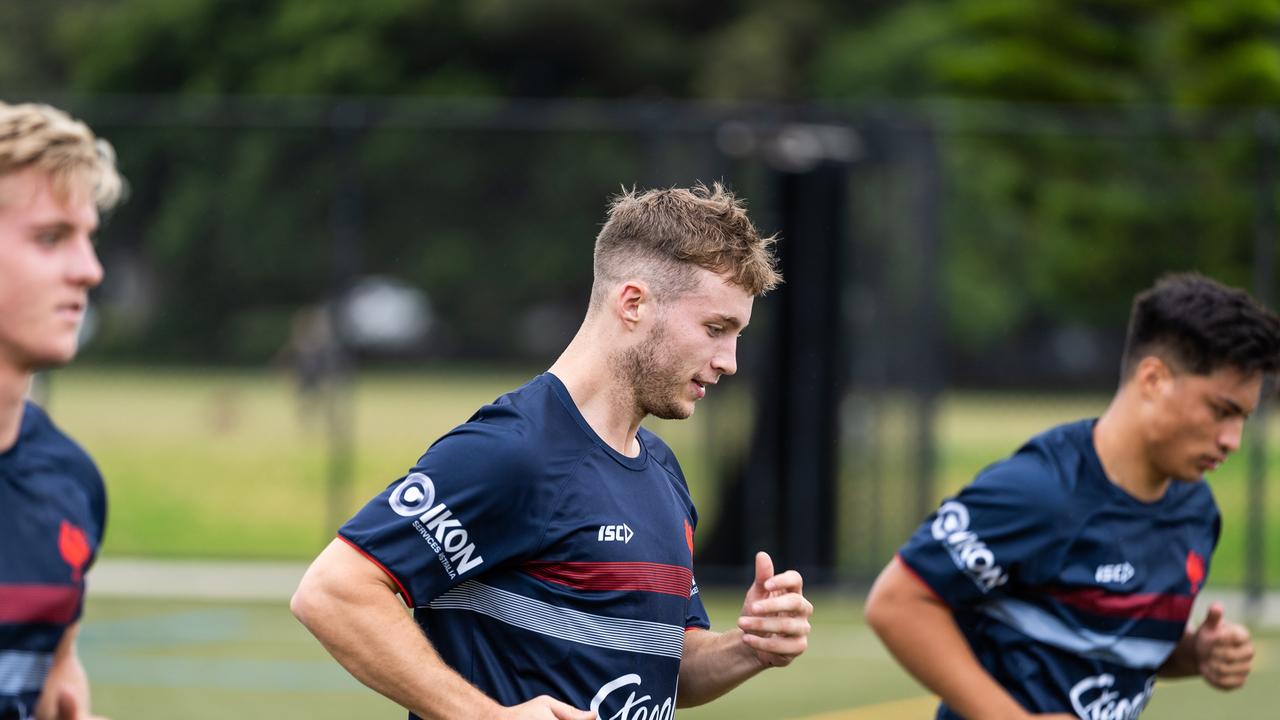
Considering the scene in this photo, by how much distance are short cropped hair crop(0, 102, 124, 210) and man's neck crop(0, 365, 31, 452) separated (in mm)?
341

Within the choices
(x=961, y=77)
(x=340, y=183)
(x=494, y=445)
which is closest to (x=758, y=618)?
(x=494, y=445)

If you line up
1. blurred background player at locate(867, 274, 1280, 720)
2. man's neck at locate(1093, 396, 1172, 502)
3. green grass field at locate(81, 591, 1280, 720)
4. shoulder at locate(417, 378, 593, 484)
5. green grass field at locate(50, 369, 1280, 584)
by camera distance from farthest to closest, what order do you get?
green grass field at locate(50, 369, 1280, 584) → green grass field at locate(81, 591, 1280, 720) → man's neck at locate(1093, 396, 1172, 502) → blurred background player at locate(867, 274, 1280, 720) → shoulder at locate(417, 378, 593, 484)

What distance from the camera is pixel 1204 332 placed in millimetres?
4367

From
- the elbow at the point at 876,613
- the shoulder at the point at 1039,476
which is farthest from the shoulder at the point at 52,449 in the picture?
the shoulder at the point at 1039,476

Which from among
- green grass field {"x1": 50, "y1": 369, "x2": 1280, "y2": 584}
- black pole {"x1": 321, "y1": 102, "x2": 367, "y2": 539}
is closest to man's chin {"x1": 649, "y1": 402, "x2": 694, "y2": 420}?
green grass field {"x1": 50, "y1": 369, "x2": 1280, "y2": 584}

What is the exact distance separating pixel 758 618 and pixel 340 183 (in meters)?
9.65

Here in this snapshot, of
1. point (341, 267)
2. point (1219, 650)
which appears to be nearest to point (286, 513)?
point (341, 267)

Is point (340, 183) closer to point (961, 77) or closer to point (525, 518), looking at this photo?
point (525, 518)

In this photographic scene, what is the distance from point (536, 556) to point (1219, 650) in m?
2.20

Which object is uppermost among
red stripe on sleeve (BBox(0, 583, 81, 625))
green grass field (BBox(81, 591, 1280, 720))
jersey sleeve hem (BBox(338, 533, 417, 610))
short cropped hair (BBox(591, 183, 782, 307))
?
short cropped hair (BBox(591, 183, 782, 307))

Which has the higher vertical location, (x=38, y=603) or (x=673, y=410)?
(x=673, y=410)

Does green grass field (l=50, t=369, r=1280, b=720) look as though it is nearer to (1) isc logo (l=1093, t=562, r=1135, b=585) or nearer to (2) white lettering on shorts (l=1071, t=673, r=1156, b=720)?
(2) white lettering on shorts (l=1071, t=673, r=1156, b=720)

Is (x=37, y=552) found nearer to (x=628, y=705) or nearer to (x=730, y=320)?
(x=628, y=705)

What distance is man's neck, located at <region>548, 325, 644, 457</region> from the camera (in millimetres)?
3357
